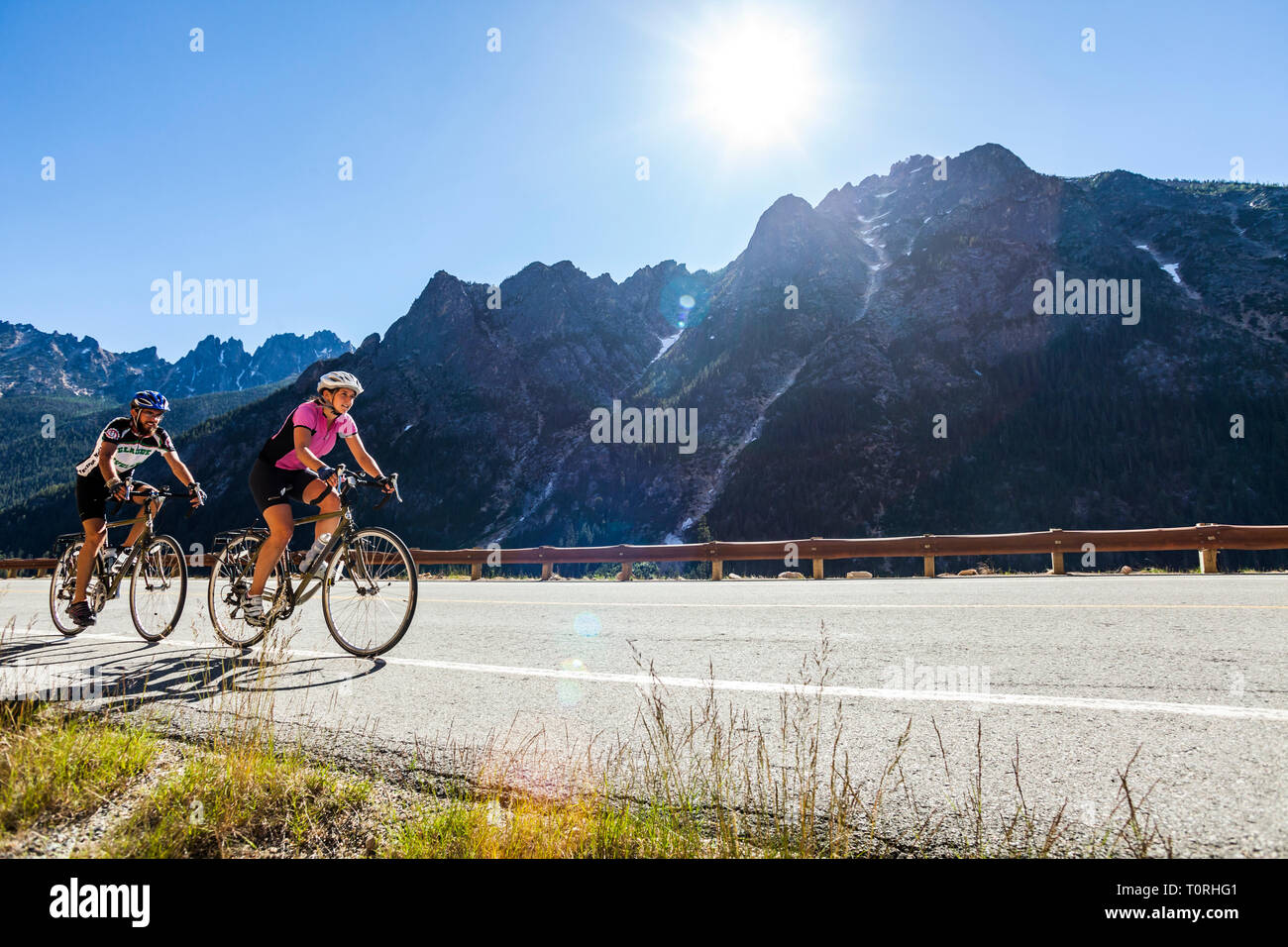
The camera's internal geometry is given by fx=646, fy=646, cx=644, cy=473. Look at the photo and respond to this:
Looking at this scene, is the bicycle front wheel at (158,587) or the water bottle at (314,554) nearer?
the water bottle at (314,554)

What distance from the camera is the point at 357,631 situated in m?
5.20

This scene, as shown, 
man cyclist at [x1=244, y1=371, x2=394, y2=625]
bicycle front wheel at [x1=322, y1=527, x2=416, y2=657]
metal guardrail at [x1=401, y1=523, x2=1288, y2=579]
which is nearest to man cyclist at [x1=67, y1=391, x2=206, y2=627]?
man cyclist at [x1=244, y1=371, x2=394, y2=625]

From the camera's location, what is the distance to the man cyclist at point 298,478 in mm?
5059

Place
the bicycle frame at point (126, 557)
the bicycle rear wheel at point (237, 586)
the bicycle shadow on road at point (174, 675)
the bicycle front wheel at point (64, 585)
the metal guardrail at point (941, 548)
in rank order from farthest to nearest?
the metal guardrail at point (941, 548)
the bicycle front wheel at point (64, 585)
the bicycle frame at point (126, 557)
the bicycle rear wheel at point (237, 586)
the bicycle shadow on road at point (174, 675)

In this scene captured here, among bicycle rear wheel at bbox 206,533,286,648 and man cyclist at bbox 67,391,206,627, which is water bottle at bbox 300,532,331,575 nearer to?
bicycle rear wheel at bbox 206,533,286,648

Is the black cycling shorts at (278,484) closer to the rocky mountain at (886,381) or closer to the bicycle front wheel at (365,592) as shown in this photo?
the bicycle front wheel at (365,592)

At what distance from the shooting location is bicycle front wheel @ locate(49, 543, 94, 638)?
652cm

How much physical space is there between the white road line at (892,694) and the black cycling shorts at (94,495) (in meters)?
3.88

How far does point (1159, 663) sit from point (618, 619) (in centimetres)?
450

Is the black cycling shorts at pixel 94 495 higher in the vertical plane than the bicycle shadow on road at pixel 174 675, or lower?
higher

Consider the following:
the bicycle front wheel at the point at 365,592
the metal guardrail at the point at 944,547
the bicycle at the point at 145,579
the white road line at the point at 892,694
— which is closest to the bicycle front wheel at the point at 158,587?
the bicycle at the point at 145,579

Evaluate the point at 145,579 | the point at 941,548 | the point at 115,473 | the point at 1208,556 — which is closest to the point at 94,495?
the point at 115,473

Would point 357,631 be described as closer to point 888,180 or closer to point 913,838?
point 913,838

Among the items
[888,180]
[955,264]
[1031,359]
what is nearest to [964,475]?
[1031,359]
